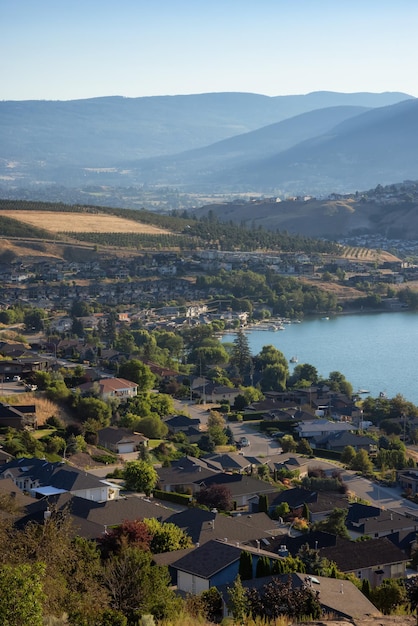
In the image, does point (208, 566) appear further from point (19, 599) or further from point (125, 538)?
point (19, 599)

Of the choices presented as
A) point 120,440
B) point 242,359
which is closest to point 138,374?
point 120,440

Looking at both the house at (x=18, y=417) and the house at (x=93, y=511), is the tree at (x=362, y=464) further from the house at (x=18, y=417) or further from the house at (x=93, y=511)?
the house at (x=93, y=511)

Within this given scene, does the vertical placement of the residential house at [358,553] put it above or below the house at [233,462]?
above

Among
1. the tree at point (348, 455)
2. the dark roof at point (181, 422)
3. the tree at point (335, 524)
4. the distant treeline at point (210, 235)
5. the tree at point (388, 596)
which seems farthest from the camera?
the distant treeline at point (210, 235)

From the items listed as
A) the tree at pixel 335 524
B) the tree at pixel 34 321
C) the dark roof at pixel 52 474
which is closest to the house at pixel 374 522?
the tree at pixel 335 524

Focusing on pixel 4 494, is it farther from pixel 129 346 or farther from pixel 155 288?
pixel 155 288

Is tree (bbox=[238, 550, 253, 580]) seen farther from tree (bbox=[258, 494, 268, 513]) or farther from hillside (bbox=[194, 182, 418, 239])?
hillside (bbox=[194, 182, 418, 239])
